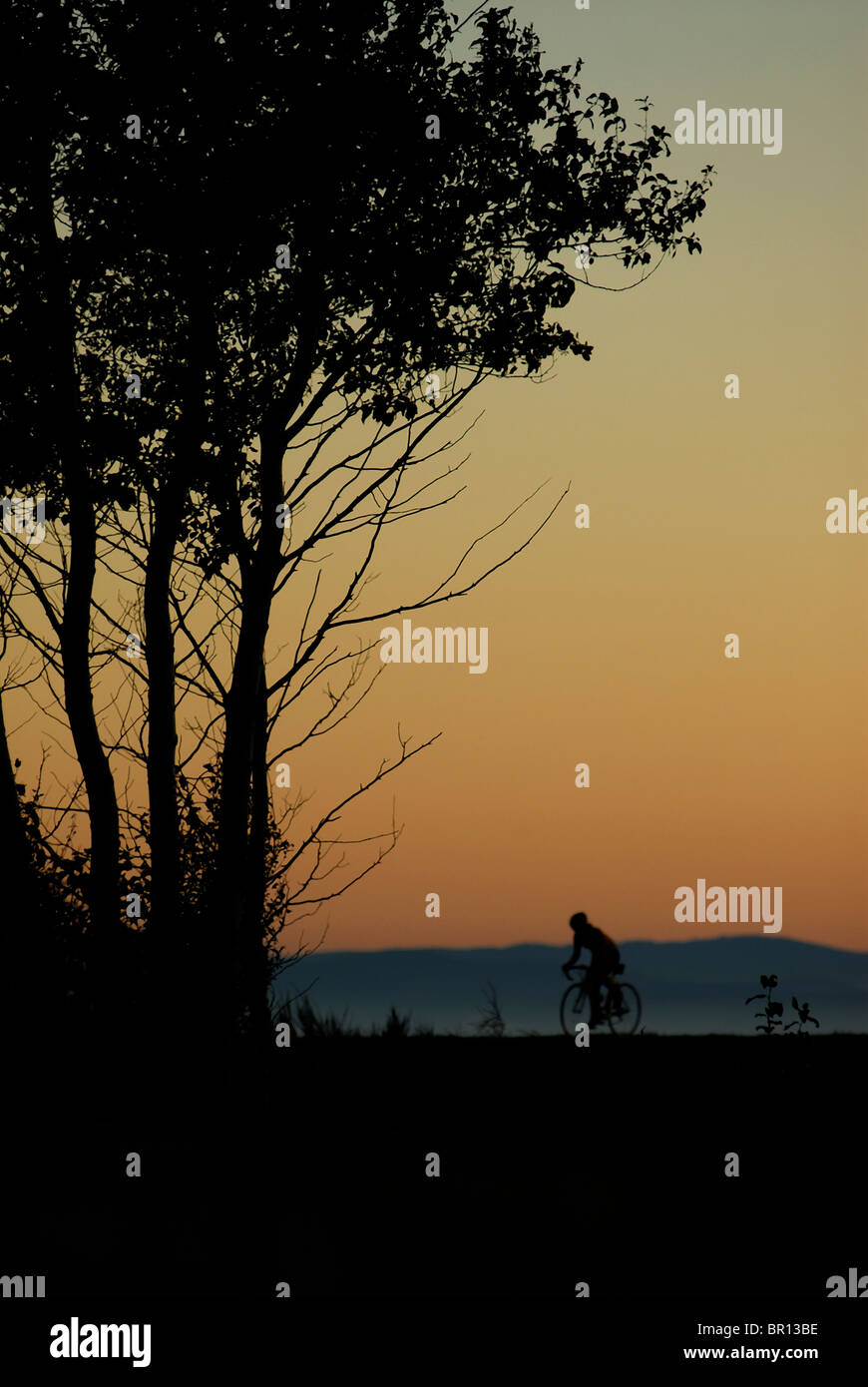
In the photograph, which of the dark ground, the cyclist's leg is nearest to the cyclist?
the cyclist's leg

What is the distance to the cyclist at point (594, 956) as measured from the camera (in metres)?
20.7

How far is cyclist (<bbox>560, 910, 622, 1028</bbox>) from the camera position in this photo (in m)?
20.7

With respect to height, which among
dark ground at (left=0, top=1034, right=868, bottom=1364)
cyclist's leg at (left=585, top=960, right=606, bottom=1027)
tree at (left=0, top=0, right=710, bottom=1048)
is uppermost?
tree at (left=0, top=0, right=710, bottom=1048)

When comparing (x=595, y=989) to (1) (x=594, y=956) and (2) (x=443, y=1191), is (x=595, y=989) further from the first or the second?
(2) (x=443, y=1191)

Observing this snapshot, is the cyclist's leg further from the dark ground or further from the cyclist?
the dark ground

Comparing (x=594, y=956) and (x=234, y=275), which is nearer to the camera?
(x=234, y=275)

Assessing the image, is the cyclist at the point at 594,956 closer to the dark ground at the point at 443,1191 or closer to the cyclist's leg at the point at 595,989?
the cyclist's leg at the point at 595,989

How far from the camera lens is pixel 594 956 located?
68.9 ft

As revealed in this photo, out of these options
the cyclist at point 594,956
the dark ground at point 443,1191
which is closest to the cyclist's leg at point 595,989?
the cyclist at point 594,956

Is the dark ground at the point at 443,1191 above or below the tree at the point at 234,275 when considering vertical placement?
below

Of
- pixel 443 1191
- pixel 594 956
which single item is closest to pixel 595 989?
pixel 594 956

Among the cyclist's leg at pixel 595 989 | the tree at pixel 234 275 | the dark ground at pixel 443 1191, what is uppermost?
the tree at pixel 234 275
